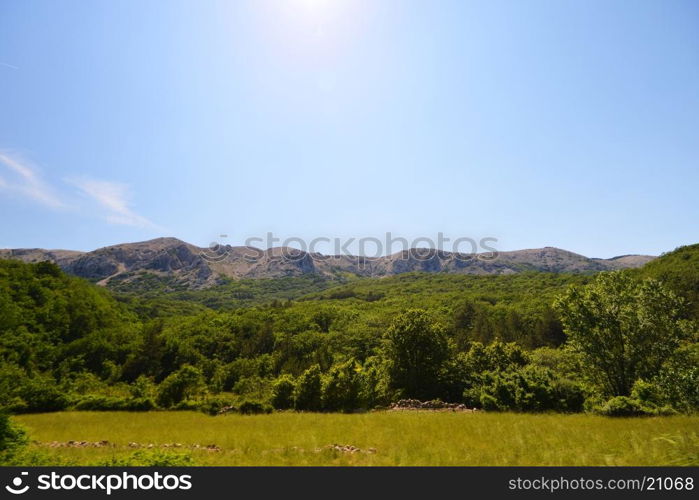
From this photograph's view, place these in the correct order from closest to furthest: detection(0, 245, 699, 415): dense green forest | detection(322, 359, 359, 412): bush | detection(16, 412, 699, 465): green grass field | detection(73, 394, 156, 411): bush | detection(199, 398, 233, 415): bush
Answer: detection(16, 412, 699, 465): green grass field, detection(0, 245, 699, 415): dense green forest, detection(322, 359, 359, 412): bush, detection(199, 398, 233, 415): bush, detection(73, 394, 156, 411): bush

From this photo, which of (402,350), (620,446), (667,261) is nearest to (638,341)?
(620,446)

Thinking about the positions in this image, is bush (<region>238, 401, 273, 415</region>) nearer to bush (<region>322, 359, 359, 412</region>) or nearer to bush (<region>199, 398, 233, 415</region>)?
bush (<region>199, 398, 233, 415</region>)

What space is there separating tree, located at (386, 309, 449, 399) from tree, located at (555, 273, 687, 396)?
45.1 feet

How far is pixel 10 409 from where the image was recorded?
35812 millimetres

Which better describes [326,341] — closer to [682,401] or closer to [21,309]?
[21,309]

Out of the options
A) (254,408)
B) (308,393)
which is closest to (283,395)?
(308,393)

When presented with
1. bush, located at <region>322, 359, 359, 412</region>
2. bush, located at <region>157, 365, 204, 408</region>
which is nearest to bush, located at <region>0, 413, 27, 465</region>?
bush, located at <region>322, 359, 359, 412</region>

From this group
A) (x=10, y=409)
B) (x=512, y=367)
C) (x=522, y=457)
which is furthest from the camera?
(x=10, y=409)

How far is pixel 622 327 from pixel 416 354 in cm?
1922

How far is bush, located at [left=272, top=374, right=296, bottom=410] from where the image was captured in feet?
109

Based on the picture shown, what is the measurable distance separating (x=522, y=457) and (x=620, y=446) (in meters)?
4.46

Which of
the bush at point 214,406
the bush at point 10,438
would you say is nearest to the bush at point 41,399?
the bush at point 214,406
